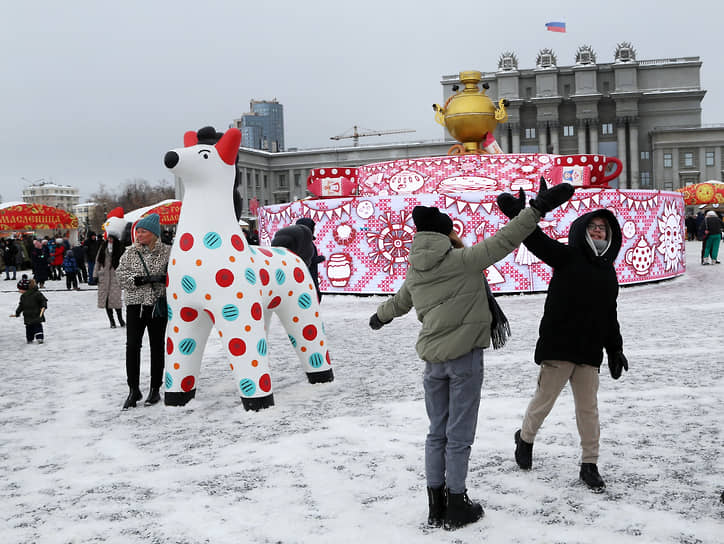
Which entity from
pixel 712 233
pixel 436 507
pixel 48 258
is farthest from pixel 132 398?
pixel 48 258

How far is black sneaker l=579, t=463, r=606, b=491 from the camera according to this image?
12.0ft

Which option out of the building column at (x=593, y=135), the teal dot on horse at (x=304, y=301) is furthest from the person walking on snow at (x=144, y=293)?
the building column at (x=593, y=135)

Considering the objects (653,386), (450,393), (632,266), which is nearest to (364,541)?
(450,393)

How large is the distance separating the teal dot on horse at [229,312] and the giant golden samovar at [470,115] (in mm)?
10042

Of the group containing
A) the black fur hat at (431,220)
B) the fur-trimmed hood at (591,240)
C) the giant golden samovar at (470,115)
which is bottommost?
the fur-trimmed hood at (591,240)

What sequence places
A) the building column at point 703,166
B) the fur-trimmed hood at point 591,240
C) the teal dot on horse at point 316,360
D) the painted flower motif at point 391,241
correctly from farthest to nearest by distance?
1. the building column at point 703,166
2. the painted flower motif at point 391,241
3. the teal dot on horse at point 316,360
4. the fur-trimmed hood at point 591,240

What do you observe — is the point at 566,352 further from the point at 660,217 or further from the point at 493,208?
the point at 660,217

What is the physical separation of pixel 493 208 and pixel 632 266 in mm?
3198

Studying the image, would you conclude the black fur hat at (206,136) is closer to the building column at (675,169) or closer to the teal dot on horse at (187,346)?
the teal dot on horse at (187,346)

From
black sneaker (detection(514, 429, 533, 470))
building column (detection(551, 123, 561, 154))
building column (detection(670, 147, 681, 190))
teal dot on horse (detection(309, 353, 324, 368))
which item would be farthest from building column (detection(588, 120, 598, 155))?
black sneaker (detection(514, 429, 533, 470))

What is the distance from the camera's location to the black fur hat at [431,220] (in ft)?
10.8

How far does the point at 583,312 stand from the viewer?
3643 millimetres

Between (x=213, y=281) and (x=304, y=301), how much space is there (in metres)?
1.12

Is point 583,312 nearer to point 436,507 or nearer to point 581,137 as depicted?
point 436,507
